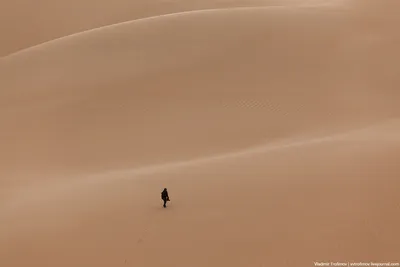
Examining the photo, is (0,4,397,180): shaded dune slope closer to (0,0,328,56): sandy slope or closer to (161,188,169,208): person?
(161,188,169,208): person

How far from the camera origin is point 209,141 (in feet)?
27.5

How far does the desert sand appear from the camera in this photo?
565 cm

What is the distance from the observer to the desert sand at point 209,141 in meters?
5.65

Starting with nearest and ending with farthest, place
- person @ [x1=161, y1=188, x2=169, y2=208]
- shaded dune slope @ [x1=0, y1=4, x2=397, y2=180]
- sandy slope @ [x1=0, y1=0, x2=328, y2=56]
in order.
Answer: person @ [x1=161, y1=188, x2=169, y2=208] < shaded dune slope @ [x1=0, y1=4, x2=397, y2=180] < sandy slope @ [x1=0, y1=0, x2=328, y2=56]

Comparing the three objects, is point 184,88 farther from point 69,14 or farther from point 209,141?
point 69,14

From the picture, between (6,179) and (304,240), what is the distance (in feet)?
15.9

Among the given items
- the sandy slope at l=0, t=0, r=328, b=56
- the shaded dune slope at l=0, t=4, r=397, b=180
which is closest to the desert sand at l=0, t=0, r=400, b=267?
the shaded dune slope at l=0, t=4, r=397, b=180

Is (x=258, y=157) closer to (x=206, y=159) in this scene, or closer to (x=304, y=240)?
(x=206, y=159)

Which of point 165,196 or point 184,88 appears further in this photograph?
point 184,88

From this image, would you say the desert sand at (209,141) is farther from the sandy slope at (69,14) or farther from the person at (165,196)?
the sandy slope at (69,14)

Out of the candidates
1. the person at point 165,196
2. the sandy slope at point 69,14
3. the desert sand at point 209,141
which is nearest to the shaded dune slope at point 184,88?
the desert sand at point 209,141

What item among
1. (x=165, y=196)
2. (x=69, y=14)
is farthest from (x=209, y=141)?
(x=69, y=14)

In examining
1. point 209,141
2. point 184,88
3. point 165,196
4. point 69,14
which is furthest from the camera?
point 69,14

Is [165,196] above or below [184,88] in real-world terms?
below
